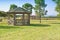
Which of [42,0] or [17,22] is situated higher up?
[42,0]

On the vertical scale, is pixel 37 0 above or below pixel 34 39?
above

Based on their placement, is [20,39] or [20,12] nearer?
[20,39]

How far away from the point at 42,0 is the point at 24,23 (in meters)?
47.3

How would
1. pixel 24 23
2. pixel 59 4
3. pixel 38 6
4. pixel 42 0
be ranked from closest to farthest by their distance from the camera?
pixel 24 23 < pixel 59 4 < pixel 38 6 < pixel 42 0

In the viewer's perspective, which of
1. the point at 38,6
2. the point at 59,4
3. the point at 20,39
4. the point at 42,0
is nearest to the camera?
the point at 20,39

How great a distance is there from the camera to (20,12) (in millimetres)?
33531

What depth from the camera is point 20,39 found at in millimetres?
12734

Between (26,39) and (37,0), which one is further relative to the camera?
(37,0)

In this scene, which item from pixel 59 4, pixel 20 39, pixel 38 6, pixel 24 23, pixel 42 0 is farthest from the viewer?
pixel 42 0

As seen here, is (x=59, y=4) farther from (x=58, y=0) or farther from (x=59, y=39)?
(x=59, y=39)

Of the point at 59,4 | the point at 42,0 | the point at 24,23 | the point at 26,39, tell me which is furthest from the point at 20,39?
the point at 42,0

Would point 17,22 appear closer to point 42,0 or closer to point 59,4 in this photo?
point 59,4

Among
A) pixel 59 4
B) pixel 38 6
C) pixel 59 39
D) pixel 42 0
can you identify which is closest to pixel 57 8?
pixel 59 4

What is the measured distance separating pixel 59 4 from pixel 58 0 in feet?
4.98
